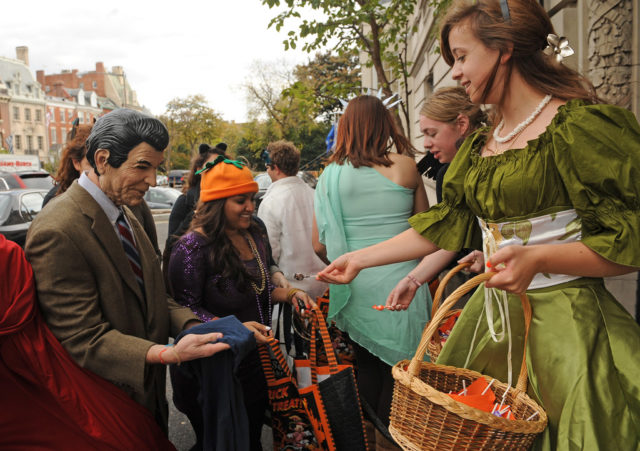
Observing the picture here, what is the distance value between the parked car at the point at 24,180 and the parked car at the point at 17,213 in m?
6.25

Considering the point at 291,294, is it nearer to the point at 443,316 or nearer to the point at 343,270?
the point at 343,270

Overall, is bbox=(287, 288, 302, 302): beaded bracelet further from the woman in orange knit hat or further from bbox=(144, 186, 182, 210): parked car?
bbox=(144, 186, 182, 210): parked car

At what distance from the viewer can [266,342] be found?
2.53 meters

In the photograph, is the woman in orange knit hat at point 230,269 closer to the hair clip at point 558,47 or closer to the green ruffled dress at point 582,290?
the green ruffled dress at point 582,290

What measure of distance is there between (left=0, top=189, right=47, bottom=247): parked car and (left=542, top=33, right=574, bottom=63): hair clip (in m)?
9.57

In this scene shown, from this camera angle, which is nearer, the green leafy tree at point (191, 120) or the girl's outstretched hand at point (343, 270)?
the girl's outstretched hand at point (343, 270)

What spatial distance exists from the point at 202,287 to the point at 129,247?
2.04 feet

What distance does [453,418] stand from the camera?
1.35 metres

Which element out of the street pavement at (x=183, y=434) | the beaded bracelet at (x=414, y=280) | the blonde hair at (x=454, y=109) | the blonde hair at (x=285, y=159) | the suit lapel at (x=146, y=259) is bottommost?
the street pavement at (x=183, y=434)

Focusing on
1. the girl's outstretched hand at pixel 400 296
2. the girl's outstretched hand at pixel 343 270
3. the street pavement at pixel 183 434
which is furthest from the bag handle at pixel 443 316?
the street pavement at pixel 183 434

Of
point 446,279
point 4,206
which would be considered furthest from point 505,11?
point 4,206

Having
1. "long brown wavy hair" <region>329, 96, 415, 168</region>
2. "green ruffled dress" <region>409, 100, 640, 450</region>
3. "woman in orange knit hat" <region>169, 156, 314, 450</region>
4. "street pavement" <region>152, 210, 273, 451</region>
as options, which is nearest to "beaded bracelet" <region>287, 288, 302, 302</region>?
"woman in orange knit hat" <region>169, 156, 314, 450</region>

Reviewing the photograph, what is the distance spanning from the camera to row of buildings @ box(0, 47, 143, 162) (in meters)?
65.6

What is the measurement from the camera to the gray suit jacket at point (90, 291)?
1.95 m
